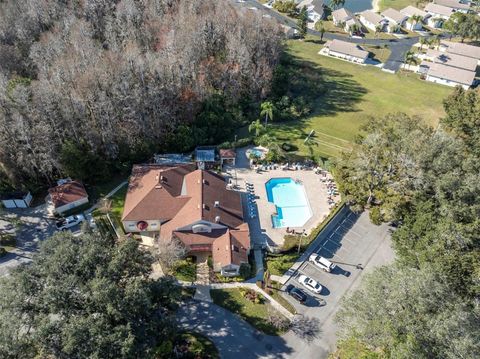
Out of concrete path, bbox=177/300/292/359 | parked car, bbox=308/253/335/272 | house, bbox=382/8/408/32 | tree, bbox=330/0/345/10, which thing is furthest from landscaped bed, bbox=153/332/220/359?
tree, bbox=330/0/345/10

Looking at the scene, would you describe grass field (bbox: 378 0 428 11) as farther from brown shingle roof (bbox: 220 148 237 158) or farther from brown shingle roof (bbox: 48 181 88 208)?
brown shingle roof (bbox: 48 181 88 208)

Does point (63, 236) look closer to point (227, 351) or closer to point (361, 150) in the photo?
point (227, 351)

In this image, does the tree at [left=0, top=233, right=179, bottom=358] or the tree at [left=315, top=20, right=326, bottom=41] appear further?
the tree at [left=315, top=20, right=326, bottom=41]

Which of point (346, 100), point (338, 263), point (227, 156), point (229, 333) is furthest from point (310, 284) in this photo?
point (346, 100)

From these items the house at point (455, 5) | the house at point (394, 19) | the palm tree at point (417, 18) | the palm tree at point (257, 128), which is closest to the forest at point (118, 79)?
the palm tree at point (257, 128)

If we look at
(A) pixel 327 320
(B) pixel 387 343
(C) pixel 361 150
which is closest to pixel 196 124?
(C) pixel 361 150
